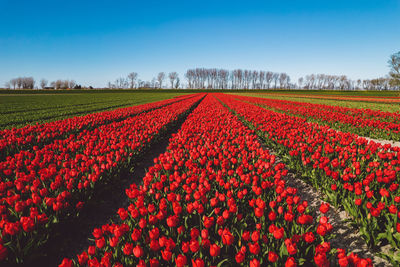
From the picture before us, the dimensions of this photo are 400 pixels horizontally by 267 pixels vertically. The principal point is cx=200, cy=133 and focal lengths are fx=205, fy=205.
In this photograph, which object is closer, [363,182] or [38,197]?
[38,197]

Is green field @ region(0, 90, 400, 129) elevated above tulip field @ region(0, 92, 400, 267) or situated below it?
above

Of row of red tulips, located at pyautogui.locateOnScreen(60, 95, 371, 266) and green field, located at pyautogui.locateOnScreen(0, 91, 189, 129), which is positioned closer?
row of red tulips, located at pyautogui.locateOnScreen(60, 95, 371, 266)

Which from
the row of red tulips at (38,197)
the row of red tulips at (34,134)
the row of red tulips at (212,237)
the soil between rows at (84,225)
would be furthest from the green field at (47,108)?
the row of red tulips at (212,237)

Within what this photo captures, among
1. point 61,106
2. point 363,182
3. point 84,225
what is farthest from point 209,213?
point 61,106

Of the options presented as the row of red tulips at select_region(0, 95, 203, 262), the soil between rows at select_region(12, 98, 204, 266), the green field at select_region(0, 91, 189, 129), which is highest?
the green field at select_region(0, 91, 189, 129)

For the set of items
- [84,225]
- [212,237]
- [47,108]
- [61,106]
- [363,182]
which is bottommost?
[84,225]

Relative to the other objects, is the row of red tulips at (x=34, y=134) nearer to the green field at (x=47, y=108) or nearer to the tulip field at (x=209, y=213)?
the tulip field at (x=209, y=213)

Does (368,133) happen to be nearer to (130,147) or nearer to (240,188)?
(240,188)

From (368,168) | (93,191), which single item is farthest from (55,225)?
(368,168)

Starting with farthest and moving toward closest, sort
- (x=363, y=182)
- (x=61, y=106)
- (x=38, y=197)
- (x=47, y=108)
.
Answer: (x=61, y=106) < (x=47, y=108) < (x=363, y=182) < (x=38, y=197)

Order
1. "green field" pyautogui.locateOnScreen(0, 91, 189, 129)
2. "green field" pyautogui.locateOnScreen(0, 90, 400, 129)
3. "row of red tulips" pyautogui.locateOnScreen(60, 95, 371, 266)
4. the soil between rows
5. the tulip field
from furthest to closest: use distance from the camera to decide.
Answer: "green field" pyautogui.locateOnScreen(0, 90, 400, 129), "green field" pyautogui.locateOnScreen(0, 91, 189, 129), the soil between rows, the tulip field, "row of red tulips" pyautogui.locateOnScreen(60, 95, 371, 266)

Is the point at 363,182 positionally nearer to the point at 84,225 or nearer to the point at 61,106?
the point at 84,225

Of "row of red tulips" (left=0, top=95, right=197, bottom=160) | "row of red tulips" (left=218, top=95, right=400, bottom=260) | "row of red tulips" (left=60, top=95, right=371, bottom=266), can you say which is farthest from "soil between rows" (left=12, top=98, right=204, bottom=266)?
"row of red tulips" (left=0, top=95, right=197, bottom=160)

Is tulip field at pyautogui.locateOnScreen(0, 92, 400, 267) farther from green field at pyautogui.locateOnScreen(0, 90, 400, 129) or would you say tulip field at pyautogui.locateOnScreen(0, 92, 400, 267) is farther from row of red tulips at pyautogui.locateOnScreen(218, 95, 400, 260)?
green field at pyautogui.locateOnScreen(0, 90, 400, 129)
